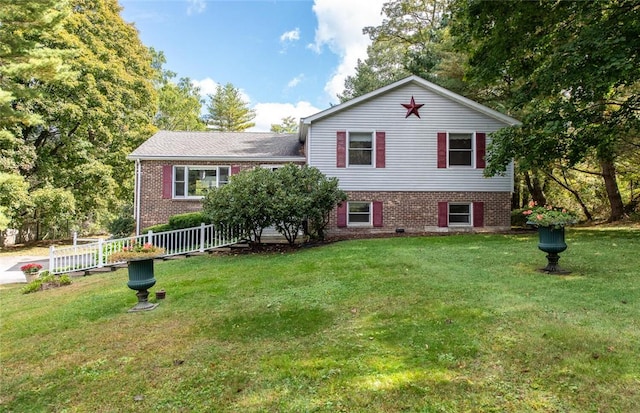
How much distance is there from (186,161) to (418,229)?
10218mm

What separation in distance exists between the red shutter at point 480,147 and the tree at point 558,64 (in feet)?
5.84

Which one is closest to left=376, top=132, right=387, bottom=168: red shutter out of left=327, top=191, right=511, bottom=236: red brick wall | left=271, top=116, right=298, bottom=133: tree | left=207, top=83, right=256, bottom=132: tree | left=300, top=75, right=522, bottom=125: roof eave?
left=327, top=191, right=511, bottom=236: red brick wall

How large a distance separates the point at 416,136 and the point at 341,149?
3.16 m

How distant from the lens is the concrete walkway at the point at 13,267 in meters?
11.7

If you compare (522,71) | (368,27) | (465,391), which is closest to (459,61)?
(522,71)

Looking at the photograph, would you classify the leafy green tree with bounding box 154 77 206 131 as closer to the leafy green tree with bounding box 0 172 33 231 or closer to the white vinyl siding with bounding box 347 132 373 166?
the leafy green tree with bounding box 0 172 33 231

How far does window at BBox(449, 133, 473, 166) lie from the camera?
1445cm

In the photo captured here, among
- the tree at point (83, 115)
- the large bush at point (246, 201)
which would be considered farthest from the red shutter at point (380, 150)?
the tree at point (83, 115)

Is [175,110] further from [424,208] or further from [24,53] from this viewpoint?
[424,208]

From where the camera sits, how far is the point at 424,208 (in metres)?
14.3

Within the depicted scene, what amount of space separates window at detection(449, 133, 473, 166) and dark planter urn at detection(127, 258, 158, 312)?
12297 millimetres

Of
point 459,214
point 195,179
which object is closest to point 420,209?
point 459,214

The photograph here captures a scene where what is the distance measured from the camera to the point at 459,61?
16625 mm

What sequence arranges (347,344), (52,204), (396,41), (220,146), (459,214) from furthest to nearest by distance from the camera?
(396,41) < (52,204) < (220,146) < (459,214) < (347,344)
